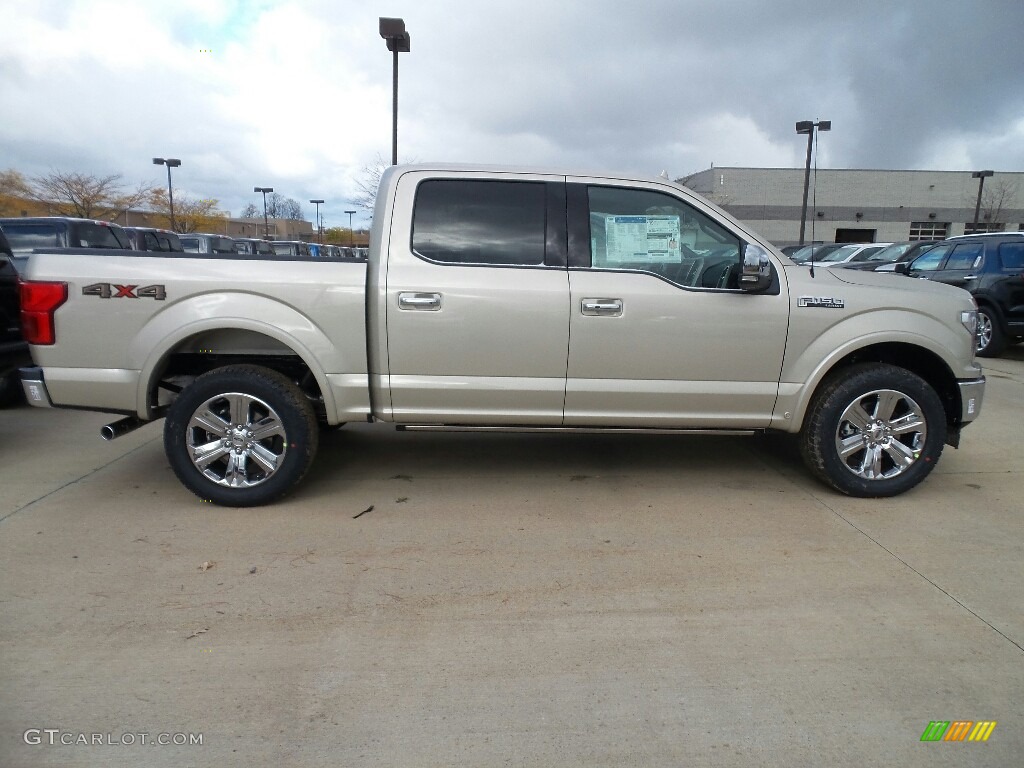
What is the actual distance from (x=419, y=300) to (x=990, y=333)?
10.2 metres

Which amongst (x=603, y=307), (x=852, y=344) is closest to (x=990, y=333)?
(x=852, y=344)

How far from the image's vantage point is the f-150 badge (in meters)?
4.06

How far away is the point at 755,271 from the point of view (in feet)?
12.7

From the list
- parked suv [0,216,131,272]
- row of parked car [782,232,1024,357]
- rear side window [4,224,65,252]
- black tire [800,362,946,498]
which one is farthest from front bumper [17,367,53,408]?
row of parked car [782,232,1024,357]

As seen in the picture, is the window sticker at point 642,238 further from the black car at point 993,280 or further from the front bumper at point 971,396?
the black car at point 993,280

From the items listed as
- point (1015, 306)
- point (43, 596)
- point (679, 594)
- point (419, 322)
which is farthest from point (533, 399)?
point (1015, 306)

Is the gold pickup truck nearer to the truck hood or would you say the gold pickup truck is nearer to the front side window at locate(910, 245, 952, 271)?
the truck hood

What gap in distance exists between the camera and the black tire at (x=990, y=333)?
1024 cm

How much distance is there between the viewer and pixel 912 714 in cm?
238

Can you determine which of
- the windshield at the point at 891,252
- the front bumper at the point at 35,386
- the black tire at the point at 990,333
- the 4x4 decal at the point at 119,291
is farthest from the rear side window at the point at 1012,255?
the front bumper at the point at 35,386

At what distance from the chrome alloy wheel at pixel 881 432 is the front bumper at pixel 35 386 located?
4839 millimetres

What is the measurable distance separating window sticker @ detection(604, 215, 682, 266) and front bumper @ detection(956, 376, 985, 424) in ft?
6.60

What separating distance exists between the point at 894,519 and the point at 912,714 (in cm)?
194

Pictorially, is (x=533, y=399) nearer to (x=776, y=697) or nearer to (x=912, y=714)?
(x=776, y=697)
